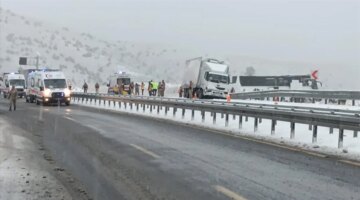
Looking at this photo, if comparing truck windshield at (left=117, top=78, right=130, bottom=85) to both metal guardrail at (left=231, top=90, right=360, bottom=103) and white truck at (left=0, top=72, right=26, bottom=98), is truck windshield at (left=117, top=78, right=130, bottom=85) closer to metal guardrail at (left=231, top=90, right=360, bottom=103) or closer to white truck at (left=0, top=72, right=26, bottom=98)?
white truck at (left=0, top=72, right=26, bottom=98)

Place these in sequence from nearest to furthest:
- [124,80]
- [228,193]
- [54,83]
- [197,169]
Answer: [228,193] < [197,169] < [54,83] < [124,80]

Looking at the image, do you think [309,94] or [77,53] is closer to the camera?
[309,94]

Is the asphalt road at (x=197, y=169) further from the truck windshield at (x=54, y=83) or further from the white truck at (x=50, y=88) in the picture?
the truck windshield at (x=54, y=83)

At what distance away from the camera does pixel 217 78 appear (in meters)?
45.6

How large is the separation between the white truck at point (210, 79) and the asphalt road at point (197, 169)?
94.9 ft

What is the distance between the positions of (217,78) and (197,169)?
1407 inches

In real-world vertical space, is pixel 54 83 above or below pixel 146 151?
→ above

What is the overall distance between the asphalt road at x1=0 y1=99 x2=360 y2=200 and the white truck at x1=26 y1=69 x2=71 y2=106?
26.4 meters

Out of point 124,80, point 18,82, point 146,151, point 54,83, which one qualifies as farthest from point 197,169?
point 124,80

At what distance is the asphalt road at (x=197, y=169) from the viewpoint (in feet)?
26.5

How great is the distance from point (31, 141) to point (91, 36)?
6833 inches

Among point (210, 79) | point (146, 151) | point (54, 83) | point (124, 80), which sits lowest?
point (146, 151)

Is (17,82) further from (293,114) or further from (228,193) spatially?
(228,193)

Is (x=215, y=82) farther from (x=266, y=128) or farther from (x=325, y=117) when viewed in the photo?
(x=325, y=117)
